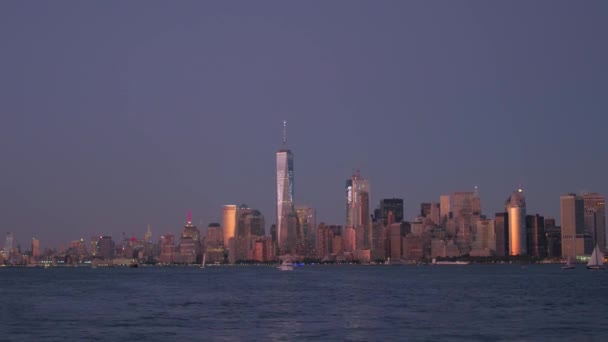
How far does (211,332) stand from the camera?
210 feet

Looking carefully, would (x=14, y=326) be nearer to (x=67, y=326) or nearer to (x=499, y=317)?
(x=67, y=326)

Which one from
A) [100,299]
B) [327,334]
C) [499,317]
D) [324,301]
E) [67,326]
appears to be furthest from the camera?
[100,299]

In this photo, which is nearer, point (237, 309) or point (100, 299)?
point (237, 309)

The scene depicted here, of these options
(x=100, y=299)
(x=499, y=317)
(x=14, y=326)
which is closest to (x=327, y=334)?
(x=499, y=317)

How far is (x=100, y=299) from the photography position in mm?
108188

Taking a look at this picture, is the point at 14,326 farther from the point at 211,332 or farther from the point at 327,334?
the point at 327,334

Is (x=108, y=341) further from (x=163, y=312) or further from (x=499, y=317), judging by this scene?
(x=499, y=317)

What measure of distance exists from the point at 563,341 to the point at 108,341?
27.9 metres

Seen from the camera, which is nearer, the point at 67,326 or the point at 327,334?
the point at 327,334

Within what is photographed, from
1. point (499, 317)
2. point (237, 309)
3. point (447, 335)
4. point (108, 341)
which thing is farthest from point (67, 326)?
point (499, 317)

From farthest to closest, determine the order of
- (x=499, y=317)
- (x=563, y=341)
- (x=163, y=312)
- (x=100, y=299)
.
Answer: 1. (x=100, y=299)
2. (x=163, y=312)
3. (x=499, y=317)
4. (x=563, y=341)

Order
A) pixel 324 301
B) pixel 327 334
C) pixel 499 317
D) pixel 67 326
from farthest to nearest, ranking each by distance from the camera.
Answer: pixel 324 301 → pixel 499 317 → pixel 67 326 → pixel 327 334

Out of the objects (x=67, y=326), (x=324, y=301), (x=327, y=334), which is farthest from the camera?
(x=324, y=301)

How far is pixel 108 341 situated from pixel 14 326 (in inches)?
608
